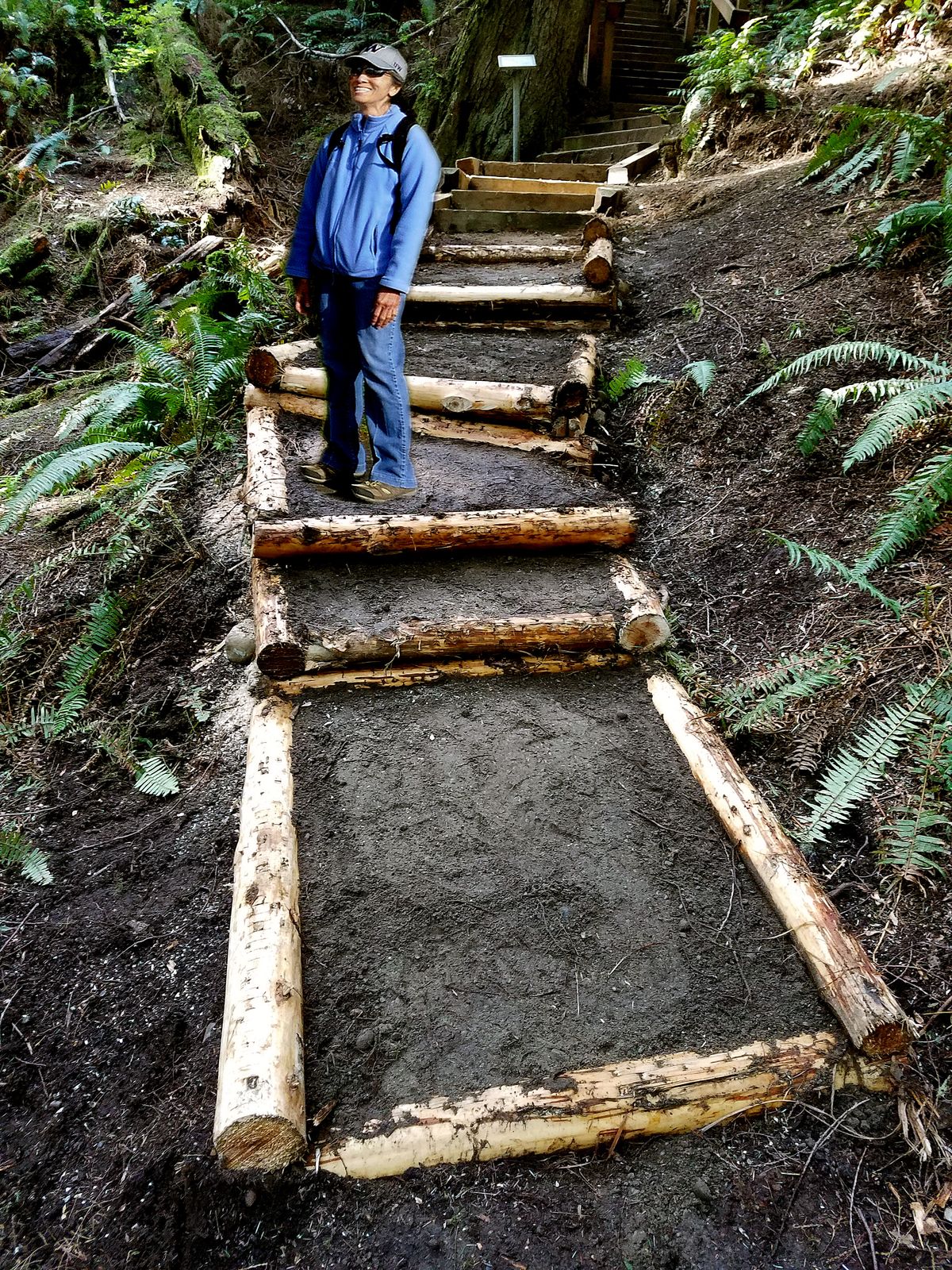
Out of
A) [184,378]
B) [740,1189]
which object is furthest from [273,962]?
[184,378]

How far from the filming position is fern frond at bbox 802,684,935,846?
105 inches

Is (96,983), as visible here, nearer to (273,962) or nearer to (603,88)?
(273,962)

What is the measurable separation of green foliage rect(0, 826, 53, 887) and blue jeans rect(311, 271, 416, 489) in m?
2.28

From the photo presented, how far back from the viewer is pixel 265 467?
14.6 feet

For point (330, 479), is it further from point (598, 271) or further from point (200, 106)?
point (200, 106)

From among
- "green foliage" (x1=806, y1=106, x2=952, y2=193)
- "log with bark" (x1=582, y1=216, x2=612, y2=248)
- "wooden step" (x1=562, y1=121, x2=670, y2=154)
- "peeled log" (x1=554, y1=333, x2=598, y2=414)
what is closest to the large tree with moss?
"wooden step" (x1=562, y1=121, x2=670, y2=154)

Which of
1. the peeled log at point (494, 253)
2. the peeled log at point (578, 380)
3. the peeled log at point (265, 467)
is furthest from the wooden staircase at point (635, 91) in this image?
the peeled log at point (265, 467)

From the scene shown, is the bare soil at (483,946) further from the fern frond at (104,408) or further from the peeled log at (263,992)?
the fern frond at (104,408)

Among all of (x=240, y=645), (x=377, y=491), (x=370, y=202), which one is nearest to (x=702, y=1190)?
(x=240, y=645)

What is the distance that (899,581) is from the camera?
3.25 m

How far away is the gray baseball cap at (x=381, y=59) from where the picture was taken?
9.15 feet

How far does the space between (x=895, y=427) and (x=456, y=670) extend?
227 centimetres

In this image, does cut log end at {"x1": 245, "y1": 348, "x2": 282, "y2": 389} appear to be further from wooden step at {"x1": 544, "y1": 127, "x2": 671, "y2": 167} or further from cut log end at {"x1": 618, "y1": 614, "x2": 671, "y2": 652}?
wooden step at {"x1": 544, "y1": 127, "x2": 671, "y2": 167}

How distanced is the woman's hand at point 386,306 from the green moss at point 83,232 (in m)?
8.31
